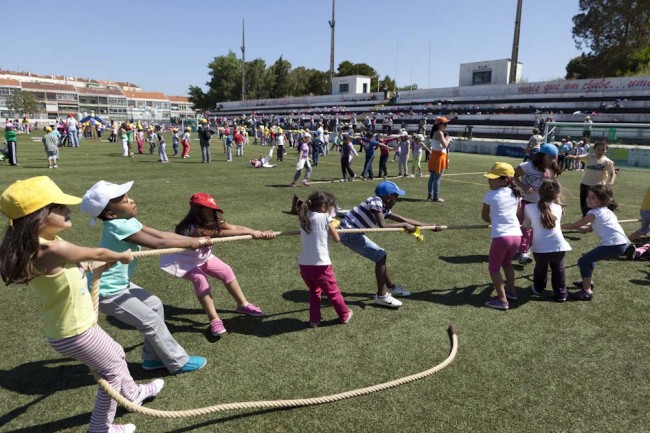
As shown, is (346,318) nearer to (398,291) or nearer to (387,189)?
(398,291)

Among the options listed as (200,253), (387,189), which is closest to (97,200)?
(200,253)

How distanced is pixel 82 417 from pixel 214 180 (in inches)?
522

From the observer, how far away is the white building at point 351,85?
71.2 meters

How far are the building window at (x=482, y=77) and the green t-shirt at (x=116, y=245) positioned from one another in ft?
200

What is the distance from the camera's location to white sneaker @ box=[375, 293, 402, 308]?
5.21 m

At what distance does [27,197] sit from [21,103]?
111607mm

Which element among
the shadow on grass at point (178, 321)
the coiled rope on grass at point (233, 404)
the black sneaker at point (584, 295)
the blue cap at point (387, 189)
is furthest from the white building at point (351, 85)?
the coiled rope on grass at point (233, 404)

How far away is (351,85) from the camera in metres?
71.8

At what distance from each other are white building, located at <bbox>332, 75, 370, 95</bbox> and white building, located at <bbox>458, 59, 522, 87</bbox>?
58.4 ft

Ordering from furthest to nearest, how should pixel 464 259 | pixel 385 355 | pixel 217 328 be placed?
pixel 464 259 < pixel 217 328 < pixel 385 355

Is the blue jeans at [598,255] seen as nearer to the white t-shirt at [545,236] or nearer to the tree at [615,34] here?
the white t-shirt at [545,236]

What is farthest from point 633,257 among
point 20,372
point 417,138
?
point 417,138

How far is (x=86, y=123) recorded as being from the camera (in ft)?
139

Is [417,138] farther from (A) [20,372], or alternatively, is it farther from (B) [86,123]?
(B) [86,123]
